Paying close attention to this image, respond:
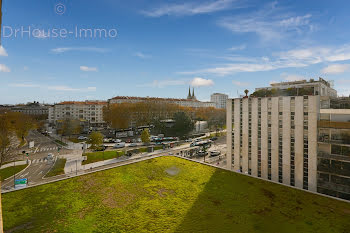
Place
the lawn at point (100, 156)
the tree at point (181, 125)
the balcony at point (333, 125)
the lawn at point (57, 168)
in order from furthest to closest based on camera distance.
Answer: the tree at point (181, 125)
the lawn at point (100, 156)
the lawn at point (57, 168)
the balcony at point (333, 125)

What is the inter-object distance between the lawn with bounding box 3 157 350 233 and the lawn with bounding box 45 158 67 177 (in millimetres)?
10056

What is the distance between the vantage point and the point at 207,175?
3206 cm

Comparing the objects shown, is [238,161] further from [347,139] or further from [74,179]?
[74,179]

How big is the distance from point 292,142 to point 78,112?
10993cm

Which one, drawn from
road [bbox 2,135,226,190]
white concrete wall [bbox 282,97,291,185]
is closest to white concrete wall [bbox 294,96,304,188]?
white concrete wall [bbox 282,97,291,185]

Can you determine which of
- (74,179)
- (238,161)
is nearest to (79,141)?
(74,179)

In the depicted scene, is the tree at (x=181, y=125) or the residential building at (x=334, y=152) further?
the tree at (x=181, y=125)

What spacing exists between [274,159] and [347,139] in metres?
9.65

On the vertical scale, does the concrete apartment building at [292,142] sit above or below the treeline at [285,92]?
below

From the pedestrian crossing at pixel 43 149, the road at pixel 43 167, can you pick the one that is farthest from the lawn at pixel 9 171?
the pedestrian crossing at pixel 43 149

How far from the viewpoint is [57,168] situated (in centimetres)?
3903

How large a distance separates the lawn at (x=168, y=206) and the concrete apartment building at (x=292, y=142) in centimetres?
333

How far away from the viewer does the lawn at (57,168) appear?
118 feet

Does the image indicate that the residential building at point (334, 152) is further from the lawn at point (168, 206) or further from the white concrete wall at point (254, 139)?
the white concrete wall at point (254, 139)
